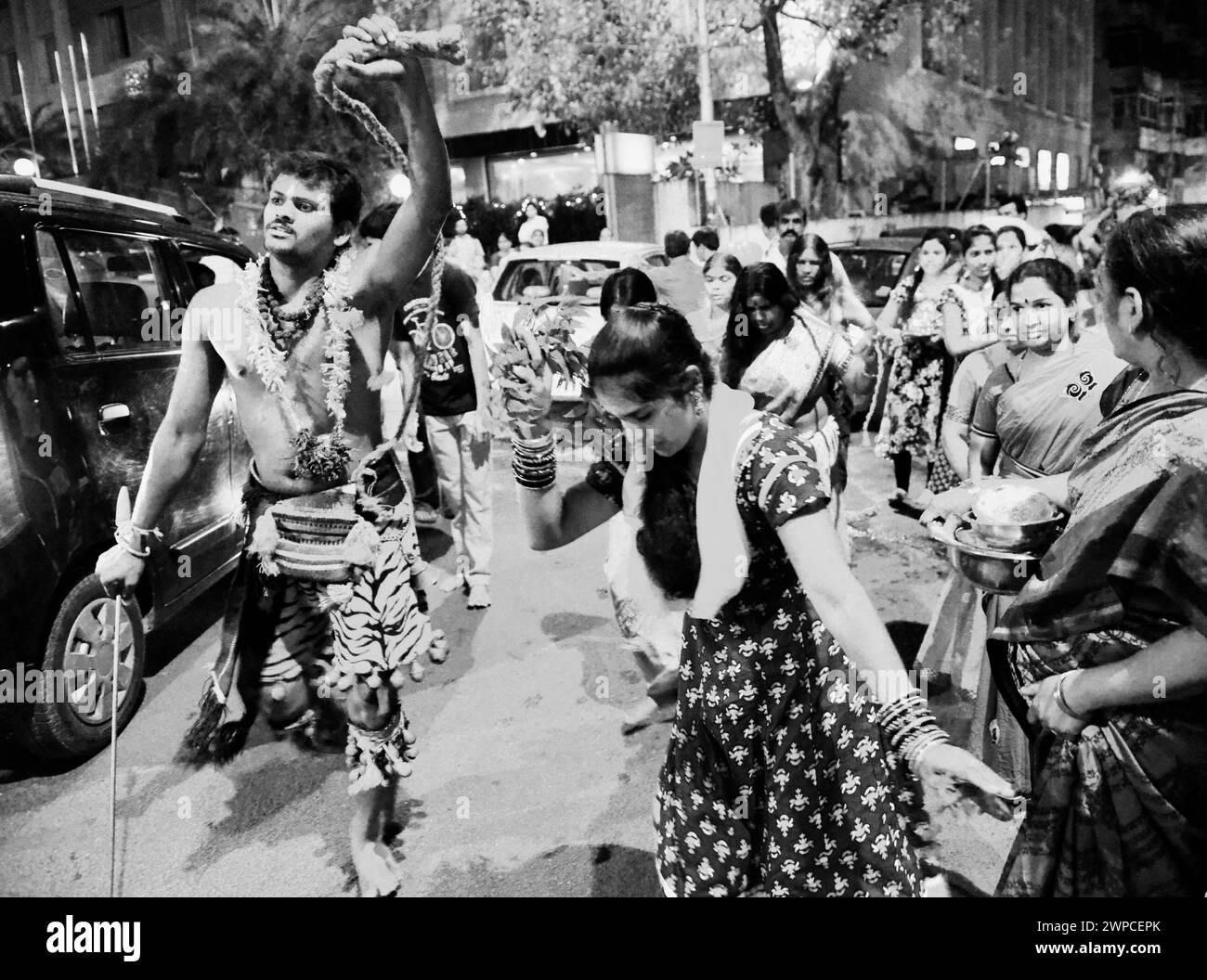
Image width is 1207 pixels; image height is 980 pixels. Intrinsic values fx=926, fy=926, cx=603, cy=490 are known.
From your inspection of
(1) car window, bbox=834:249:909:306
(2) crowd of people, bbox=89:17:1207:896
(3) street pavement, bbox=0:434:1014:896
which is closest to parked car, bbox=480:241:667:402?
(1) car window, bbox=834:249:909:306

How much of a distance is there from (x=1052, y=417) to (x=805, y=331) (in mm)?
1096

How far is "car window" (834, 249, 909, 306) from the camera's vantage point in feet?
30.2

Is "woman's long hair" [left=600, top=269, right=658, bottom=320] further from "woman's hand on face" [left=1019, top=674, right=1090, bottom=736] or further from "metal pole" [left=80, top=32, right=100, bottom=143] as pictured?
"metal pole" [left=80, top=32, right=100, bottom=143]

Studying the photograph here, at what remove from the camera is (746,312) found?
3721mm

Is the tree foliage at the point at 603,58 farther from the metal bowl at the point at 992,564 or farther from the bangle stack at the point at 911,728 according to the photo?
the bangle stack at the point at 911,728

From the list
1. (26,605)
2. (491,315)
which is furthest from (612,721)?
(491,315)

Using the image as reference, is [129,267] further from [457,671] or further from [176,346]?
[457,671]

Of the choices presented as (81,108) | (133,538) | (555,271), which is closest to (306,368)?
(133,538)

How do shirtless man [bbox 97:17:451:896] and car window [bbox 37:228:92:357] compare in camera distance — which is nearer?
shirtless man [bbox 97:17:451:896]

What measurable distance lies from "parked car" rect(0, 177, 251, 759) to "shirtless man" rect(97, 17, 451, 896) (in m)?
0.65

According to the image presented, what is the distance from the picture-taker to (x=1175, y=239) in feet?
5.19

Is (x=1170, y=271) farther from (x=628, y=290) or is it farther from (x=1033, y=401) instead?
(x=628, y=290)

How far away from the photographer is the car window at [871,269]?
9.20 m

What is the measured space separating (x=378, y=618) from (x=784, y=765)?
4.01 ft
